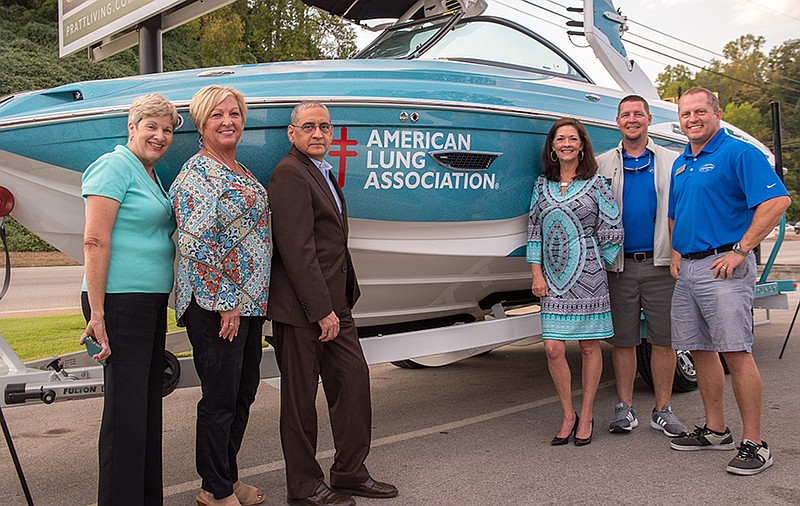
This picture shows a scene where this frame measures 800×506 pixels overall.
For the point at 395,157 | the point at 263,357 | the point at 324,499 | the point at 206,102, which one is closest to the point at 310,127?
the point at 206,102

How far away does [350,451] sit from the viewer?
321cm

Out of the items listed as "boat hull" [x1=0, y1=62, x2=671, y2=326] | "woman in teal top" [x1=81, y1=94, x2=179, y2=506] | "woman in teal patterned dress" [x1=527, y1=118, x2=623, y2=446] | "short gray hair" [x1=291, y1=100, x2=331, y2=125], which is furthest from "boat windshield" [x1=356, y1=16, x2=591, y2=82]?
"woman in teal top" [x1=81, y1=94, x2=179, y2=506]

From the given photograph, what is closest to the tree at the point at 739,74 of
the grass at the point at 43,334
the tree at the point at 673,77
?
the tree at the point at 673,77

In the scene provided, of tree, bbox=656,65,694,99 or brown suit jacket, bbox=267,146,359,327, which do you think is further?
tree, bbox=656,65,694,99

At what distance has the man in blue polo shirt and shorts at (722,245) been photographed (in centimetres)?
340

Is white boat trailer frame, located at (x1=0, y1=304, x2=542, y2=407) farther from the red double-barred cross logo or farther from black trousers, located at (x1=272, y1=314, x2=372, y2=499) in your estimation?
the red double-barred cross logo

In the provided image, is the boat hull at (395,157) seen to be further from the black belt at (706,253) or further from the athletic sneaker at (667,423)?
the athletic sneaker at (667,423)

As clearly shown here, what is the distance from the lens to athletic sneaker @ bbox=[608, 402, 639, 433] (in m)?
4.11

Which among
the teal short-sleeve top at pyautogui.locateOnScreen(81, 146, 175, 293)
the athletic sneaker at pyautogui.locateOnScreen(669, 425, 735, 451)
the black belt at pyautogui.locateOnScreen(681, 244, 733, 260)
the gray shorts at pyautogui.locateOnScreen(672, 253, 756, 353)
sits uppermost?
the teal short-sleeve top at pyautogui.locateOnScreen(81, 146, 175, 293)

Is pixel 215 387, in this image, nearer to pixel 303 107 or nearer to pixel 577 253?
pixel 303 107

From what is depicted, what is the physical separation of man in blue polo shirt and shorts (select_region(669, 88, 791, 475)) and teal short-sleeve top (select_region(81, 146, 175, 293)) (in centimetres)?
247

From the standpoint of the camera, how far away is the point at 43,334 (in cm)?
729

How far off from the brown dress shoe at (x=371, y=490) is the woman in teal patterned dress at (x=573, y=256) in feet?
3.64

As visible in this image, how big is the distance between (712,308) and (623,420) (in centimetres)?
94
